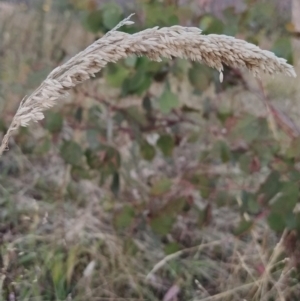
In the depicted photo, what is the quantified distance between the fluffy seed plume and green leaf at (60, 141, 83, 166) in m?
0.89

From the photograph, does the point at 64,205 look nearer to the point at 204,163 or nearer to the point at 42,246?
the point at 42,246

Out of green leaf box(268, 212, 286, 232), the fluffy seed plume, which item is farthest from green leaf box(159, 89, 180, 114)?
the fluffy seed plume

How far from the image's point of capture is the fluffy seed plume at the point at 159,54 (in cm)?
59

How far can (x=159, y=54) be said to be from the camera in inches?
23.7

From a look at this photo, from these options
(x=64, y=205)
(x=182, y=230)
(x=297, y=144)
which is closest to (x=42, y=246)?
(x=64, y=205)

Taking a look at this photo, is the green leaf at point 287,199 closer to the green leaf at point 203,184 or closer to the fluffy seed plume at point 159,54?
the green leaf at point 203,184

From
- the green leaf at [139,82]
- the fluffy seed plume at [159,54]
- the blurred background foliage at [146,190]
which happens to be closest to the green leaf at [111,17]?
the blurred background foliage at [146,190]

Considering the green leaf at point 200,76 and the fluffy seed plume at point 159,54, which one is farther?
the green leaf at point 200,76

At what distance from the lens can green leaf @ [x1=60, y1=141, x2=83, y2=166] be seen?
1508 millimetres

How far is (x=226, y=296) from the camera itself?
5.00 ft

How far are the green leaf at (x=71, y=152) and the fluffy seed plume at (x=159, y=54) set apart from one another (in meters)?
0.89

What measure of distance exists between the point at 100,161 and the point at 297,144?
1.59 feet

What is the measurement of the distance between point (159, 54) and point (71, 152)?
940 mm

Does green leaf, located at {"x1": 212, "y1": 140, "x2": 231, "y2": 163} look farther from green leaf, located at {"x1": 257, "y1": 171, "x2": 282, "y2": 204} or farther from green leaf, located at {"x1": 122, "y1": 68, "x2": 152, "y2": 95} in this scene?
green leaf, located at {"x1": 122, "y1": 68, "x2": 152, "y2": 95}
